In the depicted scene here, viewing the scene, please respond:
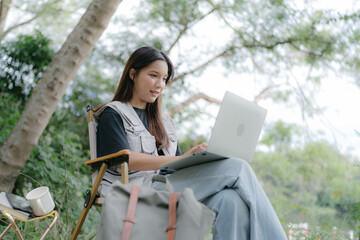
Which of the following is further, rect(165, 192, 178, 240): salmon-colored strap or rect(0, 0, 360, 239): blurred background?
rect(0, 0, 360, 239): blurred background

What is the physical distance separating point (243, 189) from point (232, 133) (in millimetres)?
257

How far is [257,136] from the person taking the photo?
1.91m

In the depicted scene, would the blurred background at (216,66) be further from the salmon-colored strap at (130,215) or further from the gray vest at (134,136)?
the salmon-colored strap at (130,215)

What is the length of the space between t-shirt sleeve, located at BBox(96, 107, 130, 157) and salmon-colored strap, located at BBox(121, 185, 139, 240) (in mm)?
506

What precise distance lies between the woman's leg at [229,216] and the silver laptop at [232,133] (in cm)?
17

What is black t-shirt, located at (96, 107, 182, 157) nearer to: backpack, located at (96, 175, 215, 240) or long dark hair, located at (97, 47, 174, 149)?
long dark hair, located at (97, 47, 174, 149)

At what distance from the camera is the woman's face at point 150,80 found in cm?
222

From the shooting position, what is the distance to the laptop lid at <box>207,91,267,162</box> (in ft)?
5.44

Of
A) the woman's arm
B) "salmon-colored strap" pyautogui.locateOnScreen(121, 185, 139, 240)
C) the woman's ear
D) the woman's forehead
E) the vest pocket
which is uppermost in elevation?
the woman's forehead

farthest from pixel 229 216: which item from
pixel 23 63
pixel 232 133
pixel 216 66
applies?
pixel 216 66

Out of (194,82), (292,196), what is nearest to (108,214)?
(194,82)

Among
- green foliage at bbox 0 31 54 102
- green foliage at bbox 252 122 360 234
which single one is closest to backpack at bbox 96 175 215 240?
green foliage at bbox 0 31 54 102

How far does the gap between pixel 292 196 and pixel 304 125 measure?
344cm

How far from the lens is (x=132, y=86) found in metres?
2.30
